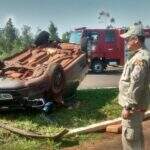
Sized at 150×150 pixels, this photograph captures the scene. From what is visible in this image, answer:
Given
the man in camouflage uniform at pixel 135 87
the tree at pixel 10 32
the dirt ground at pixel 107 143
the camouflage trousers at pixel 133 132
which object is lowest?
the tree at pixel 10 32

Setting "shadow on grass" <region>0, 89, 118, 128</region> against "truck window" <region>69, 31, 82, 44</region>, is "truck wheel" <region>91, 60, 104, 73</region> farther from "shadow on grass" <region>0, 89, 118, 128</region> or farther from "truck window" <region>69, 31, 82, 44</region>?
"shadow on grass" <region>0, 89, 118, 128</region>

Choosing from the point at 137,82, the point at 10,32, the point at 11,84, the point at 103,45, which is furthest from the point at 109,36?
the point at 10,32

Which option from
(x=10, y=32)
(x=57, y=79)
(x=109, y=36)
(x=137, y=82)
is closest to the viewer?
(x=137, y=82)

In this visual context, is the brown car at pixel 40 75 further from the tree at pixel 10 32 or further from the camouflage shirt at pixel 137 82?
the tree at pixel 10 32

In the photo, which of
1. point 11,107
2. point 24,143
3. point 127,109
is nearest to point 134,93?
point 127,109

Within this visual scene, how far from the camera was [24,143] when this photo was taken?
30.5 ft

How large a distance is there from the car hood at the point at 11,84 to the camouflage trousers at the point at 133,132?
451cm

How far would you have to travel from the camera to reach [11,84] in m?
11.3

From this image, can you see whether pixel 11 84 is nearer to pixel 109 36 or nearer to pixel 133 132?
pixel 133 132

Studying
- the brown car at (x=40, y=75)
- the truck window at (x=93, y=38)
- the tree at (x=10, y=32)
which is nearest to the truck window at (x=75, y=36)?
the truck window at (x=93, y=38)

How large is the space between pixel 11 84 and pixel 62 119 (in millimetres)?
1248

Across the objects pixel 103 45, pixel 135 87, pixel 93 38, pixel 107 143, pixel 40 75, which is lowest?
pixel 107 143

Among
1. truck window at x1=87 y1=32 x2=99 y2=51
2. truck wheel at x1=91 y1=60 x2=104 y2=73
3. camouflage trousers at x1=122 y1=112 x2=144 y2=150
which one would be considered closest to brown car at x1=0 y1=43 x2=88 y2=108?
camouflage trousers at x1=122 y1=112 x2=144 y2=150

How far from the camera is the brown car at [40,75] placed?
1126 cm
